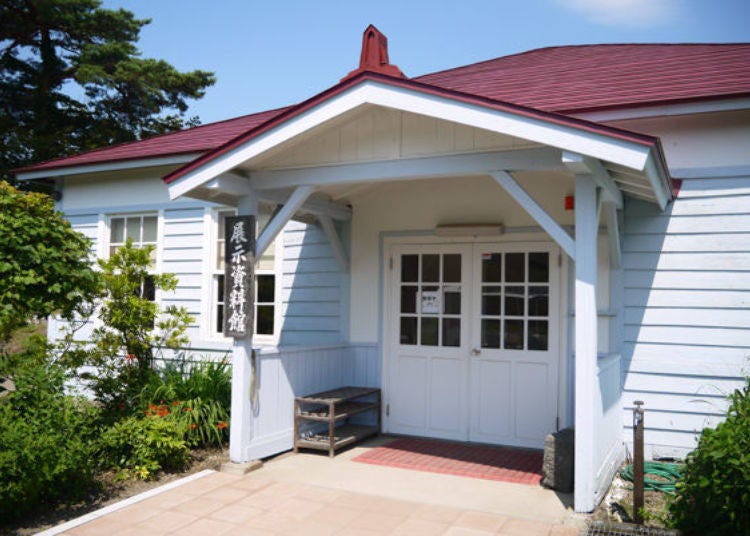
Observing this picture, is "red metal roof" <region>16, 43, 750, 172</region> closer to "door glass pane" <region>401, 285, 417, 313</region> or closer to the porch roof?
the porch roof

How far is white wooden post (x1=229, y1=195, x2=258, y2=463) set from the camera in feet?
19.6

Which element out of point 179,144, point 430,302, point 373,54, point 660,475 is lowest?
point 660,475

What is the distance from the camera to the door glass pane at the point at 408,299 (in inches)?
291

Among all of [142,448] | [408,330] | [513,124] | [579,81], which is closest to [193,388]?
[142,448]

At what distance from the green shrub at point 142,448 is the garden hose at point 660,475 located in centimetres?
412

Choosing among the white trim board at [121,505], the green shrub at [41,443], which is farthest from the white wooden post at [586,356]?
the green shrub at [41,443]

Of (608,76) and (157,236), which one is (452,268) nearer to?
(608,76)

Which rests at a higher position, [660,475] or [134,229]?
[134,229]

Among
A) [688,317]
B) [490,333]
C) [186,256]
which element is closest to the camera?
[688,317]

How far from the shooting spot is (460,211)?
7094 millimetres

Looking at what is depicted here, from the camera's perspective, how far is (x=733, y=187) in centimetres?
597

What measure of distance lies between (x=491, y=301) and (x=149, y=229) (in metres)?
5.36

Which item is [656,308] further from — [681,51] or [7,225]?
[7,225]

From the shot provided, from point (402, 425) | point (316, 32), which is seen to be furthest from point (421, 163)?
A: point (316, 32)
